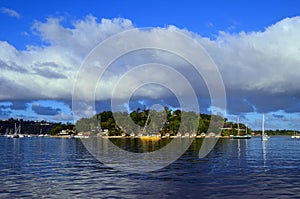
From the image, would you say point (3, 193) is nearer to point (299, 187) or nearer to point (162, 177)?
point (162, 177)

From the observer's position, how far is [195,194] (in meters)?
38.9

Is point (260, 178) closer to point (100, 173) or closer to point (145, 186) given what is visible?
point (145, 186)

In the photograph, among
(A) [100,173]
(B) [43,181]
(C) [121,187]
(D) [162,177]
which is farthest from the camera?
(A) [100,173]

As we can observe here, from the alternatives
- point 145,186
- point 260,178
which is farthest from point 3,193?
point 260,178

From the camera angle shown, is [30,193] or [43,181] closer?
[30,193]

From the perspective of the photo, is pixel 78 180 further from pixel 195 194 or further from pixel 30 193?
pixel 195 194

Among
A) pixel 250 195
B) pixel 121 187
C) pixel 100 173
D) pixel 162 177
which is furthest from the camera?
pixel 100 173

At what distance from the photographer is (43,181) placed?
1917 inches

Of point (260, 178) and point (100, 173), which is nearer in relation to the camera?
point (260, 178)

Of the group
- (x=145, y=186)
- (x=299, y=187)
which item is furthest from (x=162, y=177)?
(x=299, y=187)

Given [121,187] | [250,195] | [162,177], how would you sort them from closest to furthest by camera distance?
[250,195] → [121,187] → [162,177]

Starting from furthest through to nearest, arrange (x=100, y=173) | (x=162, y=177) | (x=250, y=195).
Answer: (x=100, y=173) < (x=162, y=177) < (x=250, y=195)

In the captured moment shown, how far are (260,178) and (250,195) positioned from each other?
13.1 meters

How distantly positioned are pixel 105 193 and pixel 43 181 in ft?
40.4
